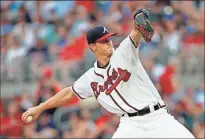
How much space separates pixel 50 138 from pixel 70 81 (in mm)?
1289

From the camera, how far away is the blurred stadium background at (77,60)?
10.8 m

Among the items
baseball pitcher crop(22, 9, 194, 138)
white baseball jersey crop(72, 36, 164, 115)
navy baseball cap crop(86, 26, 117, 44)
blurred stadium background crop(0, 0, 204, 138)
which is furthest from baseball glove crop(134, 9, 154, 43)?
blurred stadium background crop(0, 0, 204, 138)

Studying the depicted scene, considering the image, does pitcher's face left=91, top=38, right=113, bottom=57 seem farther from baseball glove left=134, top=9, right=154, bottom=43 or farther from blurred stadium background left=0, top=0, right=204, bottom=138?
blurred stadium background left=0, top=0, right=204, bottom=138

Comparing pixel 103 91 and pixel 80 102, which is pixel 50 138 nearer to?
pixel 80 102

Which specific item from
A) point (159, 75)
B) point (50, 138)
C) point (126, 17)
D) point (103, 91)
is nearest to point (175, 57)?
point (159, 75)

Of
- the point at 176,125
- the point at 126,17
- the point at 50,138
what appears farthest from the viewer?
the point at 126,17

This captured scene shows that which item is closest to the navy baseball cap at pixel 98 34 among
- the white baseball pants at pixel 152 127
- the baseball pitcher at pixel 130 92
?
the baseball pitcher at pixel 130 92

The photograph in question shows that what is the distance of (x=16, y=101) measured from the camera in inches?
454

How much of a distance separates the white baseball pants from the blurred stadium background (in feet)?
8.72

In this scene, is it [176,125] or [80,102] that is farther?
[80,102]

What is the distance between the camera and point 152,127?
21.4ft

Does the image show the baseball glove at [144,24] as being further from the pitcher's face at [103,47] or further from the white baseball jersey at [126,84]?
the pitcher's face at [103,47]

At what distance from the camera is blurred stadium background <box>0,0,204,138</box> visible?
10.8 m

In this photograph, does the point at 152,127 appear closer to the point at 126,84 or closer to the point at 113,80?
the point at 126,84
